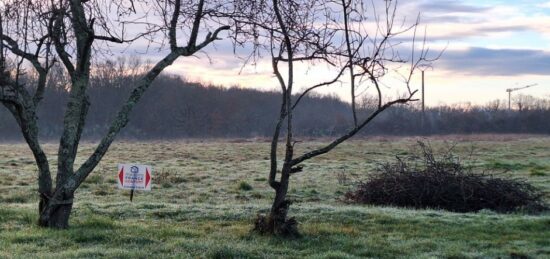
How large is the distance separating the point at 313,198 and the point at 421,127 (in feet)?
223

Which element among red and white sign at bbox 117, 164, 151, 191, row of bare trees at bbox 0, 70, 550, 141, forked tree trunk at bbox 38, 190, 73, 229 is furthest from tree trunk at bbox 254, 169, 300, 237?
row of bare trees at bbox 0, 70, 550, 141

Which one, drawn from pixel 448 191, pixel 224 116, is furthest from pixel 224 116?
pixel 448 191

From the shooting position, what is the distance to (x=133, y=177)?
13664 millimetres

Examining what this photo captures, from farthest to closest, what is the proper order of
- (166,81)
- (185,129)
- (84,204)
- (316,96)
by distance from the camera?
(316,96)
(166,81)
(185,129)
(84,204)

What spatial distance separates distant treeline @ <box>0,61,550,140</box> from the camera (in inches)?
3197

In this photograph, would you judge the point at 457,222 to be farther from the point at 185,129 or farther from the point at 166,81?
the point at 166,81

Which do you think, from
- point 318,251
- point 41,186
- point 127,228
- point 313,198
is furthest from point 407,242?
point 313,198

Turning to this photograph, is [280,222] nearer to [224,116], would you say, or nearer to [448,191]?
[448,191]

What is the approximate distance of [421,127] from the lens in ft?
271

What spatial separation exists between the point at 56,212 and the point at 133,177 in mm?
4892

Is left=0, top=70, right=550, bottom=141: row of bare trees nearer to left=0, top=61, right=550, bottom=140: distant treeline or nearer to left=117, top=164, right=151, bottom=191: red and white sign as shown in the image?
left=0, top=61, right=550, bottom=140: distant treeline

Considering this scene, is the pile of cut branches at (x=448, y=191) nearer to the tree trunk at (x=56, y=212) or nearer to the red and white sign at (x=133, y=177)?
the red and white sign at (x=133, y=177)

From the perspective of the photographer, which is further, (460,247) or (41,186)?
(41,186)

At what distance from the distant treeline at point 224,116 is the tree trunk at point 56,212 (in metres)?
69.4
